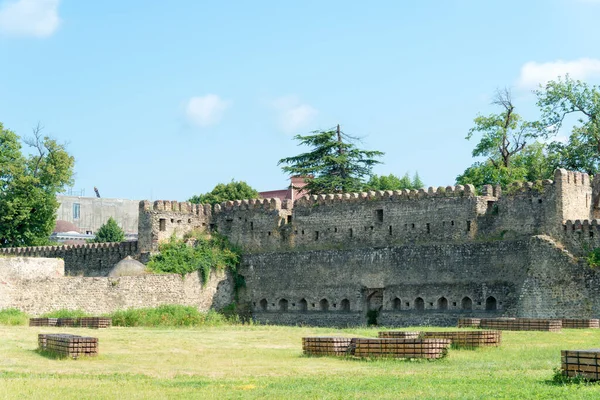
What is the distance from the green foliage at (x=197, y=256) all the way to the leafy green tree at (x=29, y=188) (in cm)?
1877

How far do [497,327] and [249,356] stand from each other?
11.0 m

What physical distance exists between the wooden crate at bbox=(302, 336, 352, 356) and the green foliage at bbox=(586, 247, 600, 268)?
18212 millimetres

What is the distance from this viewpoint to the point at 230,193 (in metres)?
80.9

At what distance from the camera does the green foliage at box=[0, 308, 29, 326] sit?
37.7m

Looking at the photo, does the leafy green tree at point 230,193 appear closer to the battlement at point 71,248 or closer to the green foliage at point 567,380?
the battlement at point 71,248

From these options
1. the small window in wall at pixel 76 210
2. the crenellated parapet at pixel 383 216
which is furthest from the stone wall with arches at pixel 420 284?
the small window in wall at pixel 76 210

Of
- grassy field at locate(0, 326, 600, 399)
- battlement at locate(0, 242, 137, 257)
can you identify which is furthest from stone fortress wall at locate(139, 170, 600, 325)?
grassy field at locate(0, 326, 600, 399)

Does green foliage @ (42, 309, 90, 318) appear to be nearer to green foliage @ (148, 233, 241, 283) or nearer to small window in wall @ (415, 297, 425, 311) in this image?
green foliage @ (148, 233, 241, 283)

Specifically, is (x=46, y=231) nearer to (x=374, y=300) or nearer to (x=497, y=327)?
(x=374, y=300)

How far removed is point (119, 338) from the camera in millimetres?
29844

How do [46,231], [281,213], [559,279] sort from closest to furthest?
[559,279]
[281,213]
[46,231]

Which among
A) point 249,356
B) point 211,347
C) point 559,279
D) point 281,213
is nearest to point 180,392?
point 249,356

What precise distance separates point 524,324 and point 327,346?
10504 millimetres

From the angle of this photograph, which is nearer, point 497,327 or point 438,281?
point 497,327
